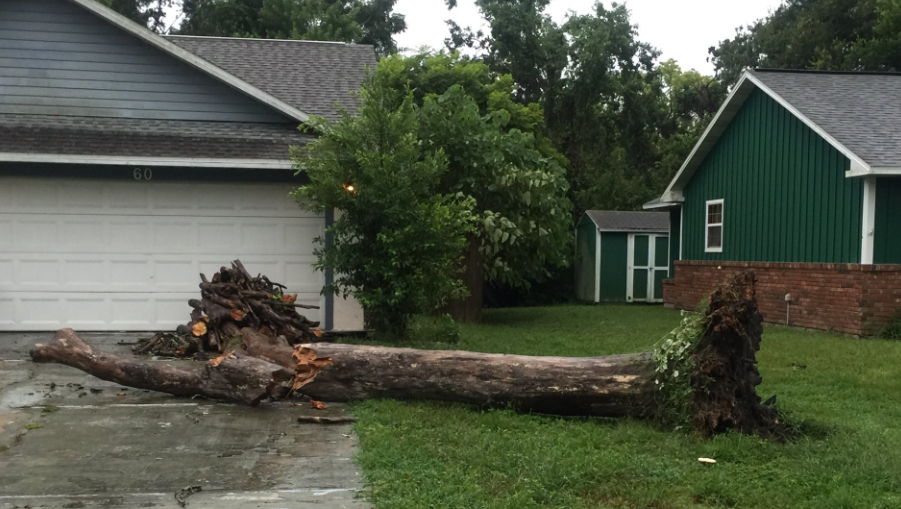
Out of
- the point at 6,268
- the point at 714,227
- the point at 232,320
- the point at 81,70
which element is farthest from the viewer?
the point at 714,227

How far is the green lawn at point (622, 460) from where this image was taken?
4754 millimetres

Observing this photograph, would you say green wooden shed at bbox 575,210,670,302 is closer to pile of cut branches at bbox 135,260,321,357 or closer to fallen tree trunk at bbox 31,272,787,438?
pile of cut branches at bbox 135,260,321,357

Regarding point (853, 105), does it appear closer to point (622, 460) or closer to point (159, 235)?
point (159, 235)

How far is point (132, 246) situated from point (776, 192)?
10753mm

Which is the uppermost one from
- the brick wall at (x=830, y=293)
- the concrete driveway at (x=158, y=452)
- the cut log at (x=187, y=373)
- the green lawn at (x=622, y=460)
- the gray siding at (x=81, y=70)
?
the gray siding at (x=81, y=70)

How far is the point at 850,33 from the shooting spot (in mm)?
33375

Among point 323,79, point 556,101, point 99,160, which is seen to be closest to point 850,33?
point 556,101

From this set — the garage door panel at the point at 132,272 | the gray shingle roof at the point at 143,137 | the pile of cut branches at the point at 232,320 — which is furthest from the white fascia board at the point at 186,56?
the pile of cut branches at the point at 232,320

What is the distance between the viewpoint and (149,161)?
1139 cm

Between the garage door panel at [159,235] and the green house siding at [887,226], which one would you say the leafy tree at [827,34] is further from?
the garage door panel at [159,235]

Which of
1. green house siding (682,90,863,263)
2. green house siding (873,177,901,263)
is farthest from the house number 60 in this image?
green house siding (873,177,901,263)

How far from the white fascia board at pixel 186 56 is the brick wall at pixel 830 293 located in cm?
665

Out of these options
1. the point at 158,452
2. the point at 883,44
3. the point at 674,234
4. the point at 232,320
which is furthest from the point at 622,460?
the point at 883,44

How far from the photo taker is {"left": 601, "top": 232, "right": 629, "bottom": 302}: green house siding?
23.2m
